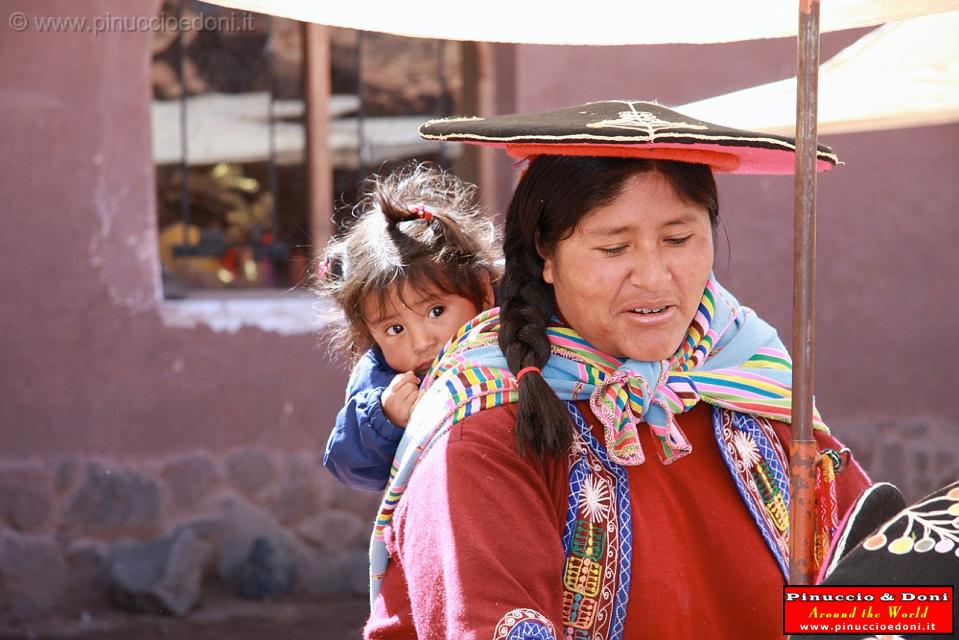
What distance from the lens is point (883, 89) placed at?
130 inches

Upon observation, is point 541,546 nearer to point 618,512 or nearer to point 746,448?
point 618,512

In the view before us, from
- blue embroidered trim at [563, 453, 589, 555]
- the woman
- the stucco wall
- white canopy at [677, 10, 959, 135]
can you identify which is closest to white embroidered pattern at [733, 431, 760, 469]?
the woman

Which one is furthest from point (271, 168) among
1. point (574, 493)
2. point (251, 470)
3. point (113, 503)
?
point (574, 493)

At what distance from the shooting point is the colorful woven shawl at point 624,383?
6.56 feet

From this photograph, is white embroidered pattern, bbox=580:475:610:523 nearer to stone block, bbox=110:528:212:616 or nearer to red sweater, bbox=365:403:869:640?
red sweater, bbox=365:403:869:640

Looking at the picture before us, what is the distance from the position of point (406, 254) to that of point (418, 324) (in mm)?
168

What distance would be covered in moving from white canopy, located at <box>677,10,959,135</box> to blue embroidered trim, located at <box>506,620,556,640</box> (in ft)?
5.95

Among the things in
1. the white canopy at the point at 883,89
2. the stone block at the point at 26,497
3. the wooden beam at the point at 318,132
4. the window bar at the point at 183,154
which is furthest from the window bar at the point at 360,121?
the white canopy at the point at 883,89

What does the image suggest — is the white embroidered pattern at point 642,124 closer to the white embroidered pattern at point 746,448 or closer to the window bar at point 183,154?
the white embroidered pattern at point 746,448

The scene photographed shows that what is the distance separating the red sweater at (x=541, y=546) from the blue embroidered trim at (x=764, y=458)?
0.01 meters

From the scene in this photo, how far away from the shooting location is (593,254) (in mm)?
2031

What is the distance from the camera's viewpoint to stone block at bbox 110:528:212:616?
5.38 metres

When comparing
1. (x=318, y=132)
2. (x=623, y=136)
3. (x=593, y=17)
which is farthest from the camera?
(x=318, y=132)

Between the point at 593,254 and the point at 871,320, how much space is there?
4.50m
